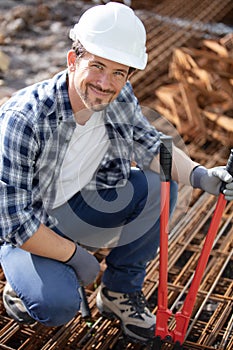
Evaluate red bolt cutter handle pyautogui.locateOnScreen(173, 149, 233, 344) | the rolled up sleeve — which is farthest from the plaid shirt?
red bolt cutter handle pyautogui.locateOnScreen(173, 149, 233, 344)

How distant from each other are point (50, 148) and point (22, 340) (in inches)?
35.5

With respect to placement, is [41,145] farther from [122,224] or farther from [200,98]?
[200,98]

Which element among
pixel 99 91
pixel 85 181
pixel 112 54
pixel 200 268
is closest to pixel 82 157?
pixel 85 181

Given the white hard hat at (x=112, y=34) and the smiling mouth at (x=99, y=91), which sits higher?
the white hard hat at (x=112, y=34)

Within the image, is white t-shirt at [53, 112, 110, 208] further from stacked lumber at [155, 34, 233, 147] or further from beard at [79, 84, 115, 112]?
stacked lumber at [155, 34, 233, 147]

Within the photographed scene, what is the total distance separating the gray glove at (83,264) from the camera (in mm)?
2137

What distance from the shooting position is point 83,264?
84.9 inches

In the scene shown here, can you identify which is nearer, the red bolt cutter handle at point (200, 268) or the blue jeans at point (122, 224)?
the red bolt cutter handle at point (200, 268)

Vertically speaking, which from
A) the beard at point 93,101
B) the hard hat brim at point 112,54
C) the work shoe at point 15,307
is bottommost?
the work shoe at point 15,307

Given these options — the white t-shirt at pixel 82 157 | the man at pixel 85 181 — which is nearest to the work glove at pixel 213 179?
the man at pixel 85 181

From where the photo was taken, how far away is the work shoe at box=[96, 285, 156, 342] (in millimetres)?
2354

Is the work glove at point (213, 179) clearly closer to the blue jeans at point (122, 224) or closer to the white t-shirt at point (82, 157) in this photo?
the blue jeans at point (122, 224)

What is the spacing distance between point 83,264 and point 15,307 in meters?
0.41

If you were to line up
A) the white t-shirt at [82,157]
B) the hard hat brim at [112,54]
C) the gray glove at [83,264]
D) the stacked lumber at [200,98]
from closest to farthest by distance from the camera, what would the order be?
the hard hat brim at [112,54]
the gray glove at [83,264]
the white t-shirt at [82,157]
the stacked lumber at [200,98]
